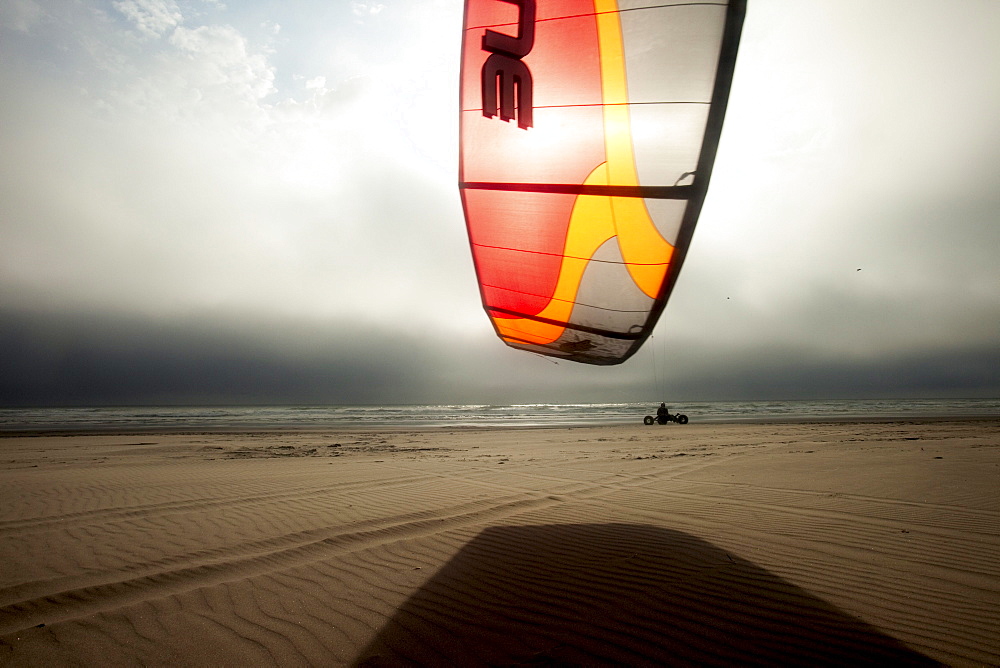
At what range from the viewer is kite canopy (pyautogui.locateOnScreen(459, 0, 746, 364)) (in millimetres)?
2454

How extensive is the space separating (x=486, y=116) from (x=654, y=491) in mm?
Answer: 5193

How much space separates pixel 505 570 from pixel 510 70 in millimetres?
3249

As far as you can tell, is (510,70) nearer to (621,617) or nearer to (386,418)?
(621,617)

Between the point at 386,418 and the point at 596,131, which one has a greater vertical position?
the point at 596,131

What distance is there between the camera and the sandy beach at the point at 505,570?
2.33m

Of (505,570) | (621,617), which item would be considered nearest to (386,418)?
(505,570)

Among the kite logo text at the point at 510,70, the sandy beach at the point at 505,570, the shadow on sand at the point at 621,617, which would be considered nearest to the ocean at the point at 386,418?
the sandy beach at the point at 505,570

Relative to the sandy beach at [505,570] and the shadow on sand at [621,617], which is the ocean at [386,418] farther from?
the shadow on sand at [621,617]

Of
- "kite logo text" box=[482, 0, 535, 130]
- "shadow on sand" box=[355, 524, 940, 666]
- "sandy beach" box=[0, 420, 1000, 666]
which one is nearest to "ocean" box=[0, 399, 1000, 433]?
"sandy beach" box=[0, 420, 1000, 666]

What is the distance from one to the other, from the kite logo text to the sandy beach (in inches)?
115

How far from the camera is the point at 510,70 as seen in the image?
2.83m

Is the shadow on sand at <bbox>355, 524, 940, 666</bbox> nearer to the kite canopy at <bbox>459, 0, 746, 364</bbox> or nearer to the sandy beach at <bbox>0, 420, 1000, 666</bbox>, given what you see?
the sandy beach at <bbox>0, 420, 1000, 666</bbox>

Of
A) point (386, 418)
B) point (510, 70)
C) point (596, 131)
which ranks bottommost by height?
point (386, 418)

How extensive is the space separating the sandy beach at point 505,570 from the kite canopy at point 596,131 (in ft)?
6.61
